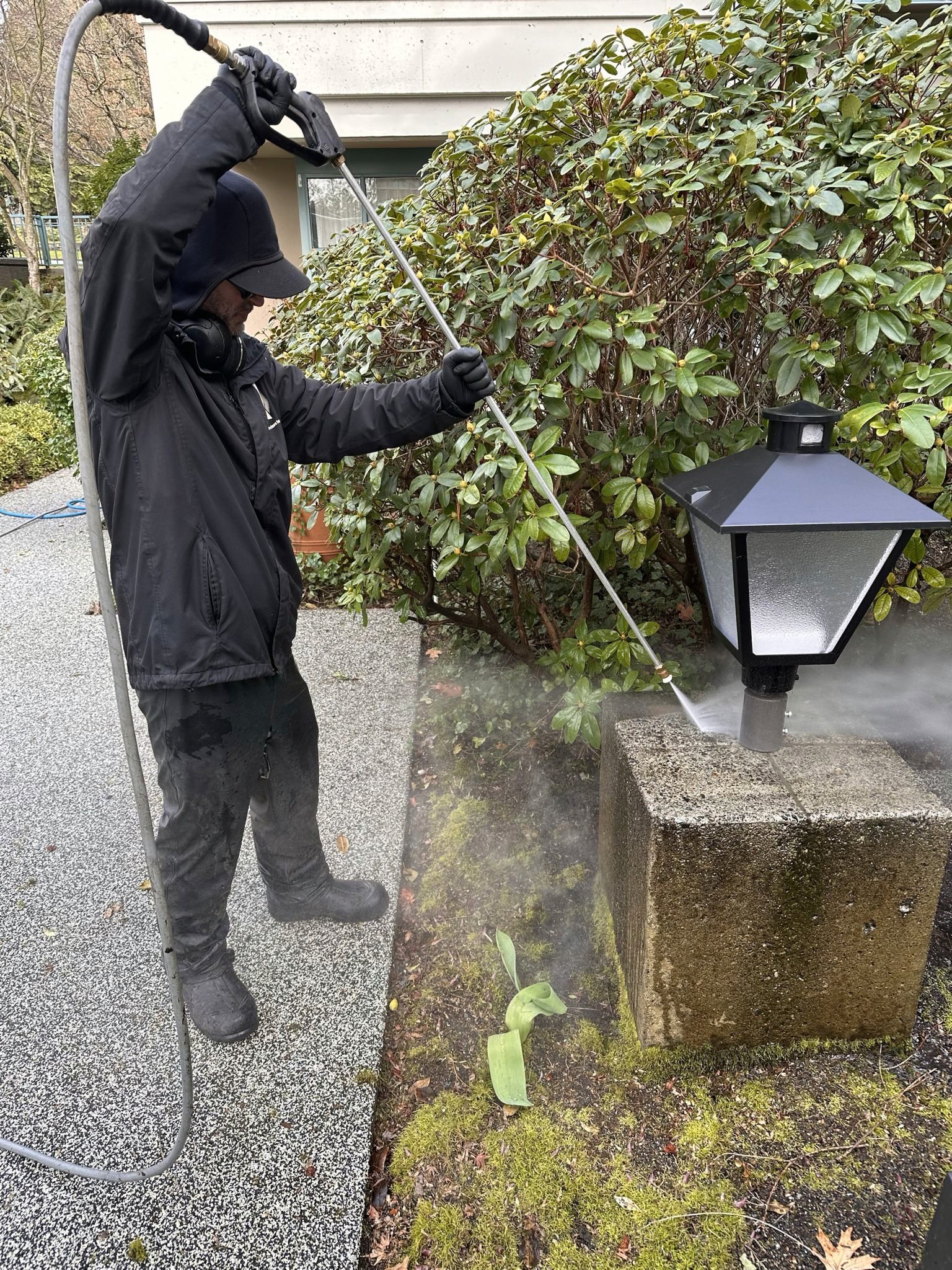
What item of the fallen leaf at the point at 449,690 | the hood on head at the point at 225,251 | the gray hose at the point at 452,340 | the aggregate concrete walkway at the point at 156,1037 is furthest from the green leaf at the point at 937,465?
the fallen leaf at the point at 449,690

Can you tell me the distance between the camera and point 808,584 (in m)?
1.81

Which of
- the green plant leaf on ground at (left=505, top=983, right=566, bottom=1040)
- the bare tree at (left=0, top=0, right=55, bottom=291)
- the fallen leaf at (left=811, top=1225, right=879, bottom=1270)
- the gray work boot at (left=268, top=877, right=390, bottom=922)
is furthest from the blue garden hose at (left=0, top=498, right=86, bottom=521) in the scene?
the bare tree at (left=0, top=0, right=55, bottom=291)

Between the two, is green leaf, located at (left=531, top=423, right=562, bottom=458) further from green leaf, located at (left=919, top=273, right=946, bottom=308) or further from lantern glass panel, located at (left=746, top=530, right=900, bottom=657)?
green leaf, located at (left=919, top=273, right=946, bottom=308)

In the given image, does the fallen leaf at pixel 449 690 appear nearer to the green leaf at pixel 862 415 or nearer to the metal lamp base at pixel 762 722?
the metal lamp base at pixel 762 722

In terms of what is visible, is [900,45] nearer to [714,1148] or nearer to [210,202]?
[210,202]

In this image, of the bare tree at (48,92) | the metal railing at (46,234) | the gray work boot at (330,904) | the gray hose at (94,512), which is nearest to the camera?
the gray hose at (94,512)

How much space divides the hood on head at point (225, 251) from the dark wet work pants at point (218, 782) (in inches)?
37.3

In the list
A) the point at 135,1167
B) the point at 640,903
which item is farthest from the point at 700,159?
the point at 135,1167

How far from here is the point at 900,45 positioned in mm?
2107

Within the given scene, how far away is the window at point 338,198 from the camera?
7773 mm

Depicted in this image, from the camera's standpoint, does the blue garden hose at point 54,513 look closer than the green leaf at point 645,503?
No

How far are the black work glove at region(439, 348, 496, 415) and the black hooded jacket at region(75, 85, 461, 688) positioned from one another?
4 cm

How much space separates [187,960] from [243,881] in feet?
2.28

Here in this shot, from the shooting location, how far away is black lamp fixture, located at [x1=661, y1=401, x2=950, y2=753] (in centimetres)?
166
